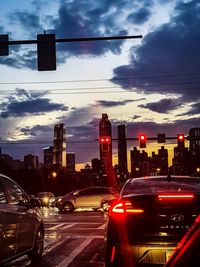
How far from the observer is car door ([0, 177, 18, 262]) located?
24.6 feet

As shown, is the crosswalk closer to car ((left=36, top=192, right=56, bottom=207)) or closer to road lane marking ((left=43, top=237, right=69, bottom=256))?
road lane marking ((left=43, top=237, right=69, bottom=256))

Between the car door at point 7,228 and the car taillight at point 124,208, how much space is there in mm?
1770

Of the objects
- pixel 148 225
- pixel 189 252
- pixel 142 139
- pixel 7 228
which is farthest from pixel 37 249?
pixel 142 139

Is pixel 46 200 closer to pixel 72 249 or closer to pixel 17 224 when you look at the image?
pixel 72 249

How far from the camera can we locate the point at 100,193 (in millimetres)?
31281

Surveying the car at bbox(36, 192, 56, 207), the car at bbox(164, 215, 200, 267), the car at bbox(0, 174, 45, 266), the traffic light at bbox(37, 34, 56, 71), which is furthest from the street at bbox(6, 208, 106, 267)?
the car at bbox(36, 192, 56, 207)

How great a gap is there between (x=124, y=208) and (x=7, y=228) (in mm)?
2063

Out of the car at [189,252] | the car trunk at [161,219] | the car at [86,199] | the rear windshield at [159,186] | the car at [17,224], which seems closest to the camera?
the car at [189,252]

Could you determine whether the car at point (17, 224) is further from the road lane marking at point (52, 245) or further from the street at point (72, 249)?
the road lane marking at point (52, 245)

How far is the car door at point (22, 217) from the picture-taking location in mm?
8445

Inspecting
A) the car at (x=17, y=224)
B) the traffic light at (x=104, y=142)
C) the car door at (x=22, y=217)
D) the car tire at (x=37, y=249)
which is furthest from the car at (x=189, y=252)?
the traffic light at (x=104, y=142)

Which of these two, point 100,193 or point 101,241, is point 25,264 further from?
point 100,193

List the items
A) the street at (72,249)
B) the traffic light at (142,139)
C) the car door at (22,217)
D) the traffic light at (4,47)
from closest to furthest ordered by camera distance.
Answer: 1. the car door at (22,217)
2. the street at (72,249)
3. the traffic light at (4,47)
4. the traffic light at (142,139)

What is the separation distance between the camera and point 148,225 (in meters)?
6.34
